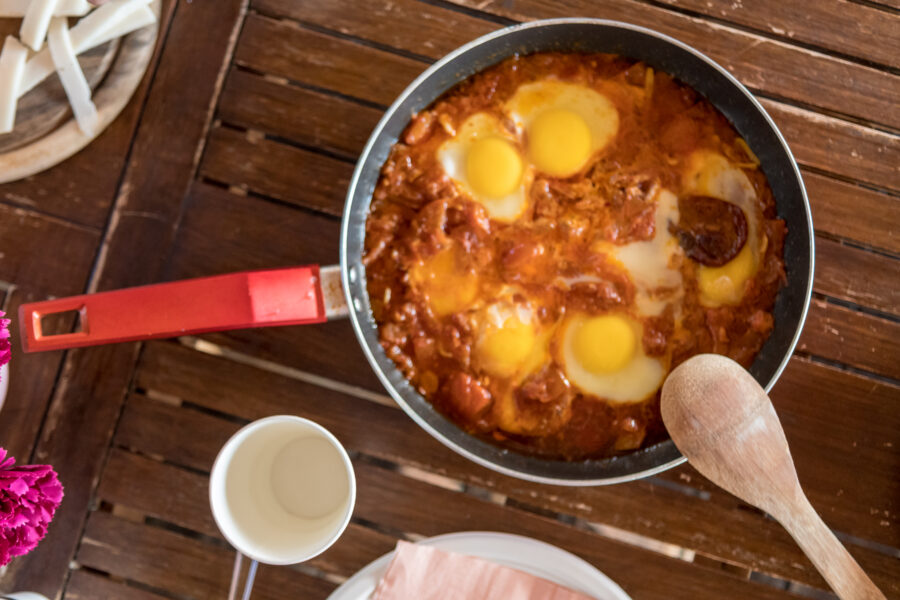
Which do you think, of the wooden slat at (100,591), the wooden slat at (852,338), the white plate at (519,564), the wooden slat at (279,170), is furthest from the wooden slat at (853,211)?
the wooden slat at (100,591)

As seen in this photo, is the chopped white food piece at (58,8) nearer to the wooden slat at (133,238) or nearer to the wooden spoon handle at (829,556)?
the wooden slat at (133,238)

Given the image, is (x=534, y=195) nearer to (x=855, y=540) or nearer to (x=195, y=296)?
(x=195, y=296)

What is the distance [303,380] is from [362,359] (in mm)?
147

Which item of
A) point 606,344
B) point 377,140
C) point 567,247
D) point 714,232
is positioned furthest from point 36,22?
point 714,232

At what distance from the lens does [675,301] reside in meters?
1.64

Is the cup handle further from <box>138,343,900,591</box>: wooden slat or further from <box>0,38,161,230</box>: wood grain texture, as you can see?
<box>0,38,161,230</box>: wood grain texture

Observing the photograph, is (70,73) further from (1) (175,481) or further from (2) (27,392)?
(1) (175,481)

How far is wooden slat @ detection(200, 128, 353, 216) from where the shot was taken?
5.77 ft

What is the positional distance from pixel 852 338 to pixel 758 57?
27.0 inches

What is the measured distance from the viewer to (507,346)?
163cm

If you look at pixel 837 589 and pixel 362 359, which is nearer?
pixel 837 589

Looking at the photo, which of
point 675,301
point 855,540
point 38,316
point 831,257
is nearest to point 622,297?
point 675,301

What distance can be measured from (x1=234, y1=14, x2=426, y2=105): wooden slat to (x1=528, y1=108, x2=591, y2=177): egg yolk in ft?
1.07

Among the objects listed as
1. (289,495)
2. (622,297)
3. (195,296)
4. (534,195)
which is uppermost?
(534,195)
